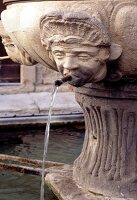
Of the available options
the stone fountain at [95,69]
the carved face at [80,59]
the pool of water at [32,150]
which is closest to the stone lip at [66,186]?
the stone fountain at [95,69]

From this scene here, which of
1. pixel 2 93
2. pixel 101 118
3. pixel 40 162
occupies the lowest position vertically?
pixel 2 93

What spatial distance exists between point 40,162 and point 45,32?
3.92ft

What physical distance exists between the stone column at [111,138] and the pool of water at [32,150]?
424mm

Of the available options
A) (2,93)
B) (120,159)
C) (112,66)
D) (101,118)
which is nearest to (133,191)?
(120,159)

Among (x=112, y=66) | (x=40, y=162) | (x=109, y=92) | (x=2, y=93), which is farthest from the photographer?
(x=2, y=93)

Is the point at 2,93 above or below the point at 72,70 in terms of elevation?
below

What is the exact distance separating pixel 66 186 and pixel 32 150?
1.46 metres

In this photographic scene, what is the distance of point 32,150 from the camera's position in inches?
163

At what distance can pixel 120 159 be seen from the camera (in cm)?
256

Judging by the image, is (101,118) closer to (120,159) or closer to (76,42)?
(120,159)

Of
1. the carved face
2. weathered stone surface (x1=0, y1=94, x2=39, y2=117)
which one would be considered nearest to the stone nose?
the carved face

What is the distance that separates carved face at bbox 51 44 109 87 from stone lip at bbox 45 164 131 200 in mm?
702

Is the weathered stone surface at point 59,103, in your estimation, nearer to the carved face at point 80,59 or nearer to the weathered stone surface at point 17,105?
the weathered stone surface at point 17,105

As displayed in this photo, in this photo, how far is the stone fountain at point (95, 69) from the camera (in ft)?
6.64
